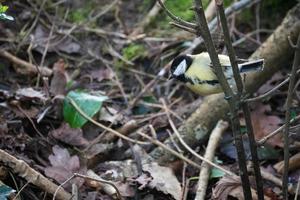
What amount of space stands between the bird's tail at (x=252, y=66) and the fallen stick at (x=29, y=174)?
34.5 inches

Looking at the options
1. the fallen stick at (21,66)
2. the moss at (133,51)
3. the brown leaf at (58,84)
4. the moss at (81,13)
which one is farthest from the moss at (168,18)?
the brown leaf at (58,84)

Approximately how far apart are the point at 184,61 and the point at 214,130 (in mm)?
760

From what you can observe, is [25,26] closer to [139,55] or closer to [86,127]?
[139,55]

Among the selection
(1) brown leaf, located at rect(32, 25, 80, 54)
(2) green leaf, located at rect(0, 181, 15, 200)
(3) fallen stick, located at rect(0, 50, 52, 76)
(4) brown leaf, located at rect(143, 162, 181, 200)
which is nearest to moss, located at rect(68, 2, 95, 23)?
(1) brown leaf, located at rect(32, 25, 80, 54)

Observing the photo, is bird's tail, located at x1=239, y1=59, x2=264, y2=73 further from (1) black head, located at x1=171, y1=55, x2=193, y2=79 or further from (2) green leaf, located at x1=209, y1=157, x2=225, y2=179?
(2) green leaf, located at x1=209, y1=157, x2=225, y2=179

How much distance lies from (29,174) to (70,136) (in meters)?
0.50

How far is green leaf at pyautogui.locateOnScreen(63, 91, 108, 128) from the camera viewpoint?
2.49 meters

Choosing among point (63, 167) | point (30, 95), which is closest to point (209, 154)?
point (63, 167)

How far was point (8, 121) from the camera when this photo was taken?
7.58 ft

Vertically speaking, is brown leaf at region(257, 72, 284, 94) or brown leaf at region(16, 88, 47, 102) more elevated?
brown leaf at region(257, 72, 284, 94)

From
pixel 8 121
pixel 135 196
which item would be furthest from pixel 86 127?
pixel 135 196

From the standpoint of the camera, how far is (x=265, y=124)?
2.61 metres

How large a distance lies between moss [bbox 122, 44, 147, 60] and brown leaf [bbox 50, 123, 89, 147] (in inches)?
44.4

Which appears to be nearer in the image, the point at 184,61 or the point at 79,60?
the point at 184,61
